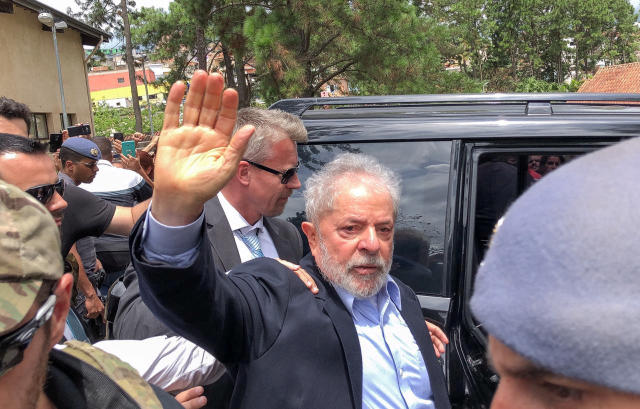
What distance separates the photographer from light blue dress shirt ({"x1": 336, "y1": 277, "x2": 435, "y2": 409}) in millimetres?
1765

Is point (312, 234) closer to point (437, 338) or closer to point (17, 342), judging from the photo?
point (437, 338)

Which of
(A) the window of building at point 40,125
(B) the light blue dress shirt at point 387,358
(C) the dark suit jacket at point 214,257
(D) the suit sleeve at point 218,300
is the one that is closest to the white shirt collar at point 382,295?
(B) the light blue dress shirt at point 387,358

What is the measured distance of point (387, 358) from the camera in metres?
1.82

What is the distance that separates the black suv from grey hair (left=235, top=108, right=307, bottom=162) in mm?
140

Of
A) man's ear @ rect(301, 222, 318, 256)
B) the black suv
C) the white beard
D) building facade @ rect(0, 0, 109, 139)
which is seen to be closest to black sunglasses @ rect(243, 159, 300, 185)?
the black suv

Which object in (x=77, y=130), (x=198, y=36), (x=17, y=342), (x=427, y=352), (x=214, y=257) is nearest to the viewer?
(x=17, y=342)

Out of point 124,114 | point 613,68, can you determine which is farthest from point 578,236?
point 124,114

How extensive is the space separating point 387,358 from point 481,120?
111cm

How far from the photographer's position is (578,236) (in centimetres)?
57

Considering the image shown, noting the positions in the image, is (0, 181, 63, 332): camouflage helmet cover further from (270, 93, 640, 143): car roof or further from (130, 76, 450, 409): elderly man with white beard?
(270, 93, 640, 143): car roof

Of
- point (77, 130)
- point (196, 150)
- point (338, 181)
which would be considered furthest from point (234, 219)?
point (77, 130)

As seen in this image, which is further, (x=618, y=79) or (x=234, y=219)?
(x=618, y=79)

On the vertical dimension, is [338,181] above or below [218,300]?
above

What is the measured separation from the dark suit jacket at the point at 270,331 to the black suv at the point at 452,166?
0.42m
